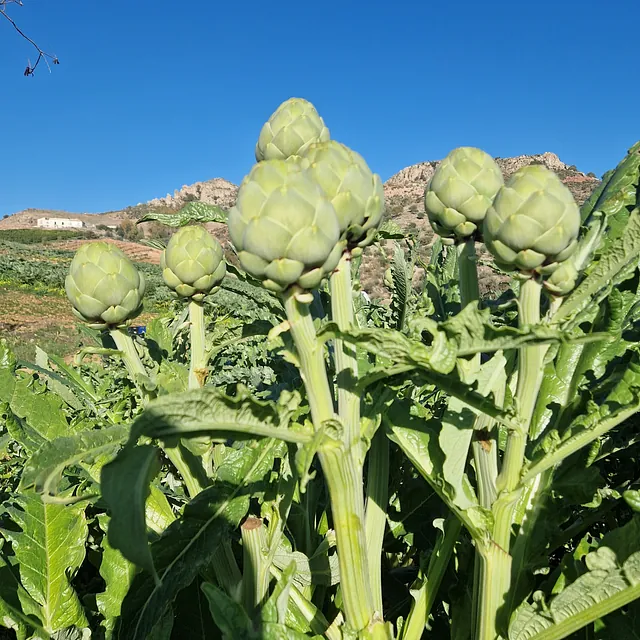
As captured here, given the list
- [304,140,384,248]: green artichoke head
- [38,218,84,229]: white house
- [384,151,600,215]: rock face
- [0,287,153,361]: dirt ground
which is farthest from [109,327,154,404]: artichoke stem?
[38,218,84,229]: white house

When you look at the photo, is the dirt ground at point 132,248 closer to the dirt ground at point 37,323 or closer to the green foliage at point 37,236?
the green foliage at point 37,236

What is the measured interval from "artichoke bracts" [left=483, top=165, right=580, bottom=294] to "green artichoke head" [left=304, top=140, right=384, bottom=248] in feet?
0.70

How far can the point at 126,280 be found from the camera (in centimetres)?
149

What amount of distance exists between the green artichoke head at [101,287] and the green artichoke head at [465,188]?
0.82 m

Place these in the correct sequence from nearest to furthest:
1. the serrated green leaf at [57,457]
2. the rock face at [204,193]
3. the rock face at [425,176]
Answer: the serrated green leaf at [57,457] < the rock face at [425,176] < the rock face at [204,193]

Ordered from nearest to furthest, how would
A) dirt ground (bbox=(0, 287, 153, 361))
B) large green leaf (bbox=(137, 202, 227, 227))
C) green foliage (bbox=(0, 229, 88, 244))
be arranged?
large green leaf (bbox=(137, 202, 227, 227)) → dirt ground (bbox=(0, 287, 153, 361)) → green foliage (bbox=(0, 229, 88, 244))

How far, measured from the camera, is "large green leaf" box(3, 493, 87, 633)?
1451 mm

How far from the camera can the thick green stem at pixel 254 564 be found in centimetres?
119

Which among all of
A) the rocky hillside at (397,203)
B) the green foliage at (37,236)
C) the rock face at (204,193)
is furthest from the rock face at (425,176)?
the green foliage at (37,236)

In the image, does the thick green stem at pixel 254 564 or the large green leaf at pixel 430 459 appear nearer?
the large green leaf at pixel 430 459

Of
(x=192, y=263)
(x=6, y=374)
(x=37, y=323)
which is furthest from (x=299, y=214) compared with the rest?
(x=37, y=323)

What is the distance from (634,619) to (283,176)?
108cm

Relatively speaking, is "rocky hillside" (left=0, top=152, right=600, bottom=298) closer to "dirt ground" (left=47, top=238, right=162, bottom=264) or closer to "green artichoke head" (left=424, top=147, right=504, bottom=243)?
"green artichoke head" (left=424, top=147, right=504, bottom=243)

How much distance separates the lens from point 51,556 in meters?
1.51
